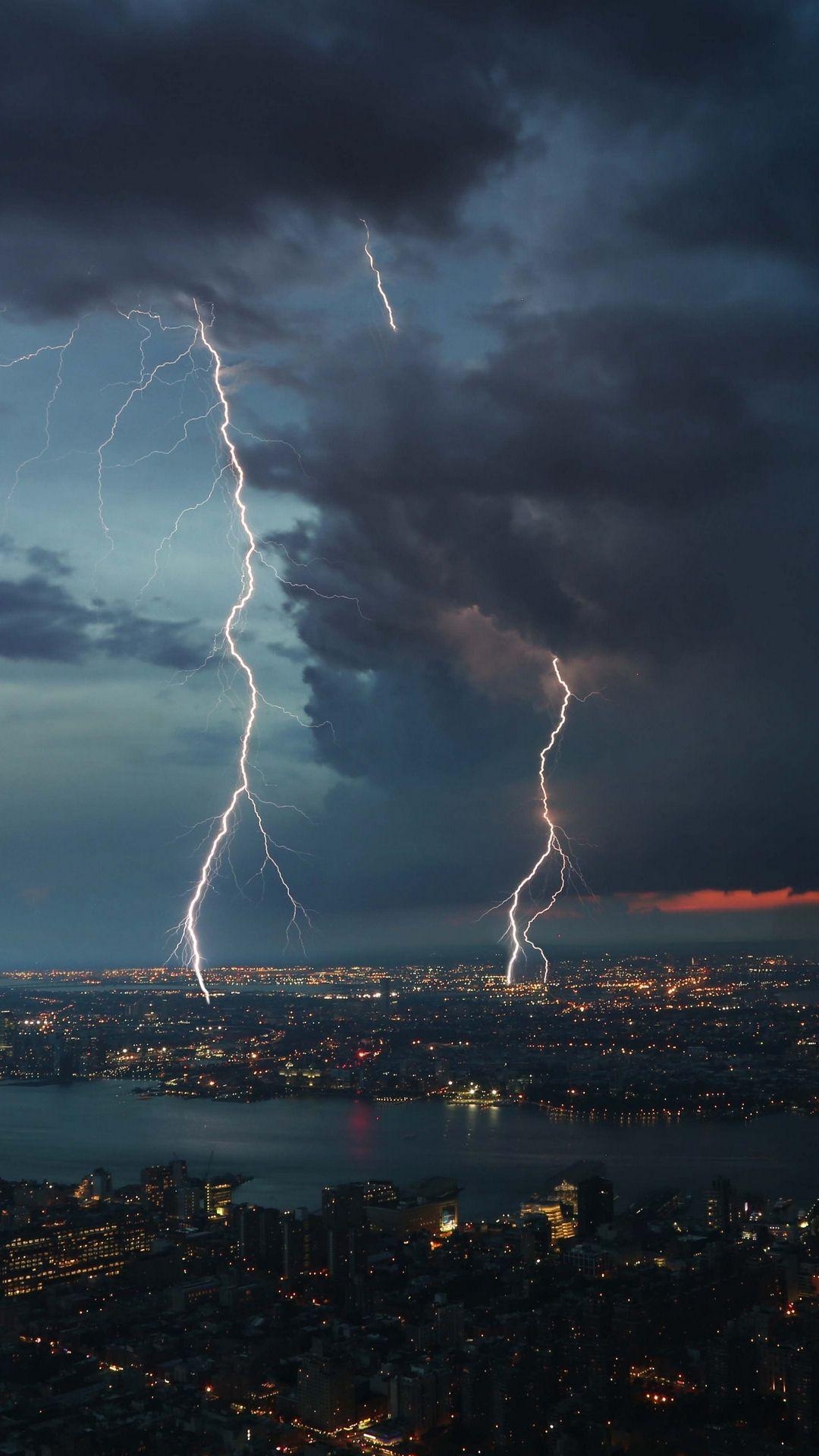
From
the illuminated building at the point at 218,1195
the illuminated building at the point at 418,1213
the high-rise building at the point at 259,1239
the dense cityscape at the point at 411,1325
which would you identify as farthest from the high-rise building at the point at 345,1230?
the illuminated building at the point at 218,1195

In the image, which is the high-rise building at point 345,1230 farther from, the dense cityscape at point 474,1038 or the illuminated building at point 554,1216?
the dense cityscape at point 474,1038

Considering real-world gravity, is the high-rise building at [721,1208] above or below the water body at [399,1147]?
above

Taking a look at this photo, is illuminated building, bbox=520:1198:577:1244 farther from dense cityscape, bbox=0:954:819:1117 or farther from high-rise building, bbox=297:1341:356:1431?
dense cityscape, bbox=0:954:819:1117

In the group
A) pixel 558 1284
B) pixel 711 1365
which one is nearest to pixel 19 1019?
pixel 558 1284

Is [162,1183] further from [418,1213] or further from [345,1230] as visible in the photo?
[345,1230]

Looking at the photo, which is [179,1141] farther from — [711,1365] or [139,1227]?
[711,1365]

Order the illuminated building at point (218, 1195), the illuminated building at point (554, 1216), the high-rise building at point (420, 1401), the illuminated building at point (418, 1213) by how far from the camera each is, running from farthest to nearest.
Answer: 1. the illuminated building at point (218, 1195)
2. the illuminated building at point (418, 1213)
3. the illuminated building at point (554, 1216)
4. the high-rise building at point (420, 1401)

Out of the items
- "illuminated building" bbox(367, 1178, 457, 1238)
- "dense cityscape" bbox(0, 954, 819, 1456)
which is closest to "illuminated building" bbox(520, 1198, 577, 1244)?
"dense cityscape" bbox(0, 954, 819, 1456)
